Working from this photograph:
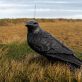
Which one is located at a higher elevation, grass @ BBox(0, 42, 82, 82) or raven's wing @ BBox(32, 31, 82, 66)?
raven's wing @ BBox(32, 31, 82, 66)

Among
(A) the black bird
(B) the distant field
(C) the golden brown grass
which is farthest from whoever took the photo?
(B) the distant field

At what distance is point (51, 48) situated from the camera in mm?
12367

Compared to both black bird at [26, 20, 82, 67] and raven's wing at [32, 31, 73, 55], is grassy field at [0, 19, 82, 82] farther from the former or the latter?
raven's wing at [32, 31, 73, 55]

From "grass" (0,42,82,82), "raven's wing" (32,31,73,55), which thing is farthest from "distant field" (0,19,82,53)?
"raven's wing" (32,31,73,55)

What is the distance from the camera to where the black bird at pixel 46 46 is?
12305mm

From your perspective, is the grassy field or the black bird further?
the black bird

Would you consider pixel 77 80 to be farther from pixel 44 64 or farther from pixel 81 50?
pixel 81 50

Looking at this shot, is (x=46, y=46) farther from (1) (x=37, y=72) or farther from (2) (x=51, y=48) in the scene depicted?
(1) (x=37, y=72)

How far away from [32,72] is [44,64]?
2.66 ft

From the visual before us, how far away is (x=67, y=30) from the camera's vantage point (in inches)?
933

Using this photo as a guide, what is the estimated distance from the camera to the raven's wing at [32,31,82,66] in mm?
12312

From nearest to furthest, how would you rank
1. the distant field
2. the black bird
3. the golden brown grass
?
the golden brown grass < the black bird < the distant field

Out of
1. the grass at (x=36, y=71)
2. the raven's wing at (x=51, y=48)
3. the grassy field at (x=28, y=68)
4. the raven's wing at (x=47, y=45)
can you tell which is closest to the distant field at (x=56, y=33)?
the grassy field at (x=28, y=68)

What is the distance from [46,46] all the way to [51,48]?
0.45 ft
